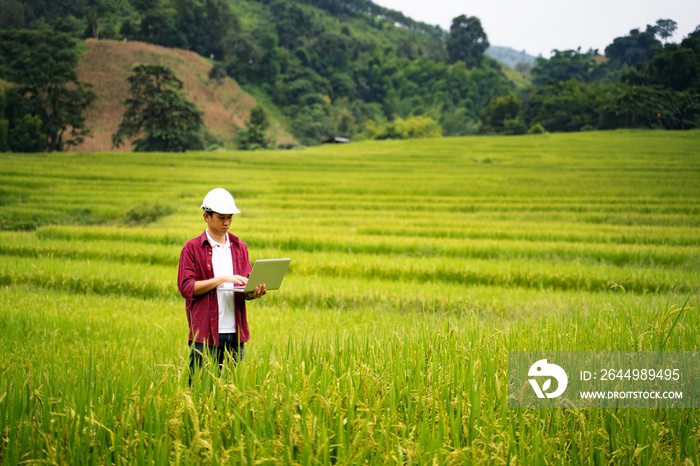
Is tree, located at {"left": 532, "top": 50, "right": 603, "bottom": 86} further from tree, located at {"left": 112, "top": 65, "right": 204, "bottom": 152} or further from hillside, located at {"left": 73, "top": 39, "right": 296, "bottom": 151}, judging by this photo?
tree, located at {"left": 112, "top": 65, "right": 204, "bottom": 152}

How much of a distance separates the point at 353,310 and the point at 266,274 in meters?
3.68

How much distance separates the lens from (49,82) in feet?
44.2

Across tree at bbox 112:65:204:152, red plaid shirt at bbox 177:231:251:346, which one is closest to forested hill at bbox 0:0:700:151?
tree at bbox 112:65:204:152

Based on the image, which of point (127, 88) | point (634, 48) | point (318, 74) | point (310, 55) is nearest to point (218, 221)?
point (127, 88)

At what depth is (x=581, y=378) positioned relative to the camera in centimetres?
264

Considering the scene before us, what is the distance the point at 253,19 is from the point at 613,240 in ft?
220

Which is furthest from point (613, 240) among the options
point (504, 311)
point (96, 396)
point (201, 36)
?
point (201, 36)

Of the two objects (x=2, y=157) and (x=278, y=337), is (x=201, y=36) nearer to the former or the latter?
(x=2, y=157)

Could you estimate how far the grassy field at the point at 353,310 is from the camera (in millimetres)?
2072

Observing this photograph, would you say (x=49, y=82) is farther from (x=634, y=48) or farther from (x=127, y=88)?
(x=634, y=48)

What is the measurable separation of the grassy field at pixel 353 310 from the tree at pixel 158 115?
2621 millimetres

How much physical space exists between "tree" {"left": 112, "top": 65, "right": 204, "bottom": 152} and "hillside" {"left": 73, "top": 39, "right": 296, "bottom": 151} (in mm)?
783

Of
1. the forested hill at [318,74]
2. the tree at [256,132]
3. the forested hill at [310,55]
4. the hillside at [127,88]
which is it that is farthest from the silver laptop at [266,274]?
the tree at [256,132]

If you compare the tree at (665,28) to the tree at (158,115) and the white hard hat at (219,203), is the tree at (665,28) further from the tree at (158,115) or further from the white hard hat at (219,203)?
the tree at (158,115)
